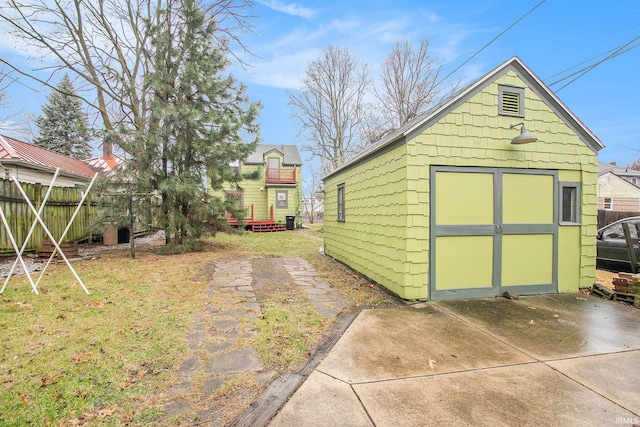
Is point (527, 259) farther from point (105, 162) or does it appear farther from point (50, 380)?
point (105, 162)

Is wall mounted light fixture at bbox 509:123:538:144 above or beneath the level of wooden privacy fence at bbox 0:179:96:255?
above

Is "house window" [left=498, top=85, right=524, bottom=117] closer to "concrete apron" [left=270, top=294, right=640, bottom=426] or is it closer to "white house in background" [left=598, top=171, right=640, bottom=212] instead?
"concrete apron" [left=270, top=294, right=640, bottom=426]

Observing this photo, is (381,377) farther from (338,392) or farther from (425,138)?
(425,138)


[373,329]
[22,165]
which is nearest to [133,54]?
[22,165]

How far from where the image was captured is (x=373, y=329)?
358cm

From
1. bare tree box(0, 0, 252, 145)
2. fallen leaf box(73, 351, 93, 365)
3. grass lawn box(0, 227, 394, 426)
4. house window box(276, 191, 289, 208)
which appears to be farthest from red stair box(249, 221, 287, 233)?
fallen leaf box(73, 351, 93, 365)

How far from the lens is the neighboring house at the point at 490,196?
15.1 feet

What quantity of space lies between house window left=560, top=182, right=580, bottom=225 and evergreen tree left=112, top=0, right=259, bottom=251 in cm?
794

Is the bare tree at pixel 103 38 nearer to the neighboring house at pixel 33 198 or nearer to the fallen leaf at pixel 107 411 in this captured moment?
the neighboring house at pixel 33 198

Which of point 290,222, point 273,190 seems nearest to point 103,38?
point 273,190

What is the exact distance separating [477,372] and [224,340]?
7.94 ft

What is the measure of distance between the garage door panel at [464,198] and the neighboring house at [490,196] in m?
0.02

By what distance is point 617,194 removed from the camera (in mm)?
26469

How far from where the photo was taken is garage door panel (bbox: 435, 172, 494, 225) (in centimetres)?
470
